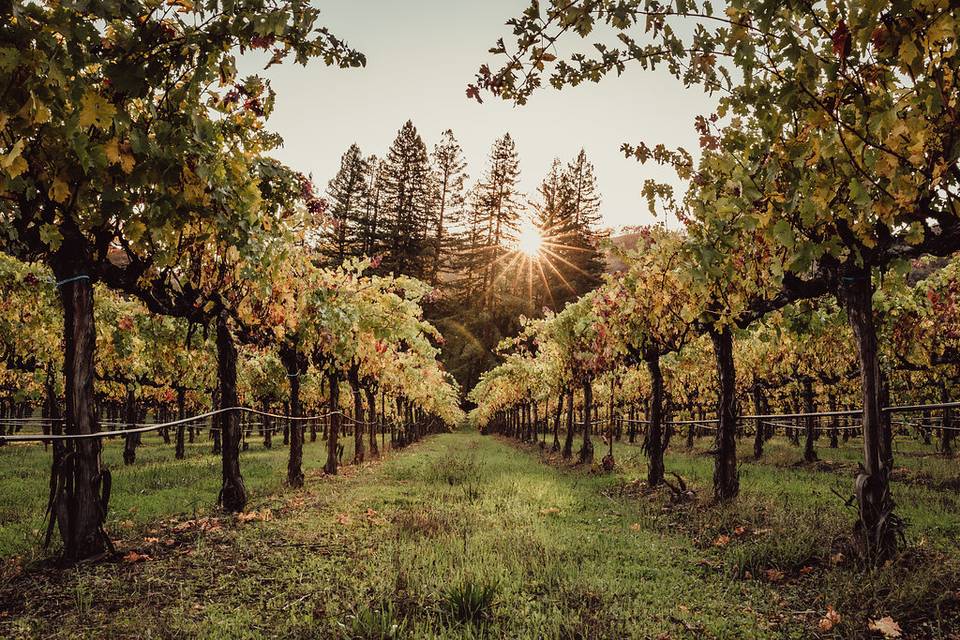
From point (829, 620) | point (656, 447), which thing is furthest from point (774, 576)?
A: point (656, 447)

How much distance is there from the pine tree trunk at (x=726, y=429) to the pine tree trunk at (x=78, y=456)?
8.28 meters

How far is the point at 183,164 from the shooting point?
3527 millimetres

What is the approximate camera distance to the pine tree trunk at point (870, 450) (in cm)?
459

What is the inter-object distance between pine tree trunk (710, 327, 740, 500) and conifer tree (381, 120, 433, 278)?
4240cm

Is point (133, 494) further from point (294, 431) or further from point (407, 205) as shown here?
point (407, 205)

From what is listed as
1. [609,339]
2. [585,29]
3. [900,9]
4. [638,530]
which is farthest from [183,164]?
[609,339]

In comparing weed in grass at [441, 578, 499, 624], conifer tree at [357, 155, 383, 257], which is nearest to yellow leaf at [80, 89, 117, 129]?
weed in grass at [441, 578, 499, 624]

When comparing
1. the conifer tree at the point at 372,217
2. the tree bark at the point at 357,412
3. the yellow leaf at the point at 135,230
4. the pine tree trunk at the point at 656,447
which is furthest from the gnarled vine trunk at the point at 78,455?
the conifer tree at the point at 372,217

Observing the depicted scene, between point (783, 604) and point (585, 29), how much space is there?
4609 millimetres

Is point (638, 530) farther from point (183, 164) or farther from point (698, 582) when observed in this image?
point (183, 164)

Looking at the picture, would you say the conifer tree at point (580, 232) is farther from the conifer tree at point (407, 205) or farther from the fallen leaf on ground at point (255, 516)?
the fallen leaf on ground at point (255, 516)

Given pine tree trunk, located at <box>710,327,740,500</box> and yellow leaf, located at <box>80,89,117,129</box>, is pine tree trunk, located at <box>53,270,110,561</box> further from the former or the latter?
pine tree trunk, located at <box>710,327,740,500</box>

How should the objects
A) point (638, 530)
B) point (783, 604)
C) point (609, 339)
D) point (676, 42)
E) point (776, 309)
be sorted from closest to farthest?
point (676, 42) < point (783, 604) < point (638, 530) < point (776, 309) < point (609, 339)

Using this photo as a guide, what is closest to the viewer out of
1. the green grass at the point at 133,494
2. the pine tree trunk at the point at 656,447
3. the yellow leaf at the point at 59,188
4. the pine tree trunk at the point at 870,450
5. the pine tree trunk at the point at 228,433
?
the yellow leaf at the point at 59,188
